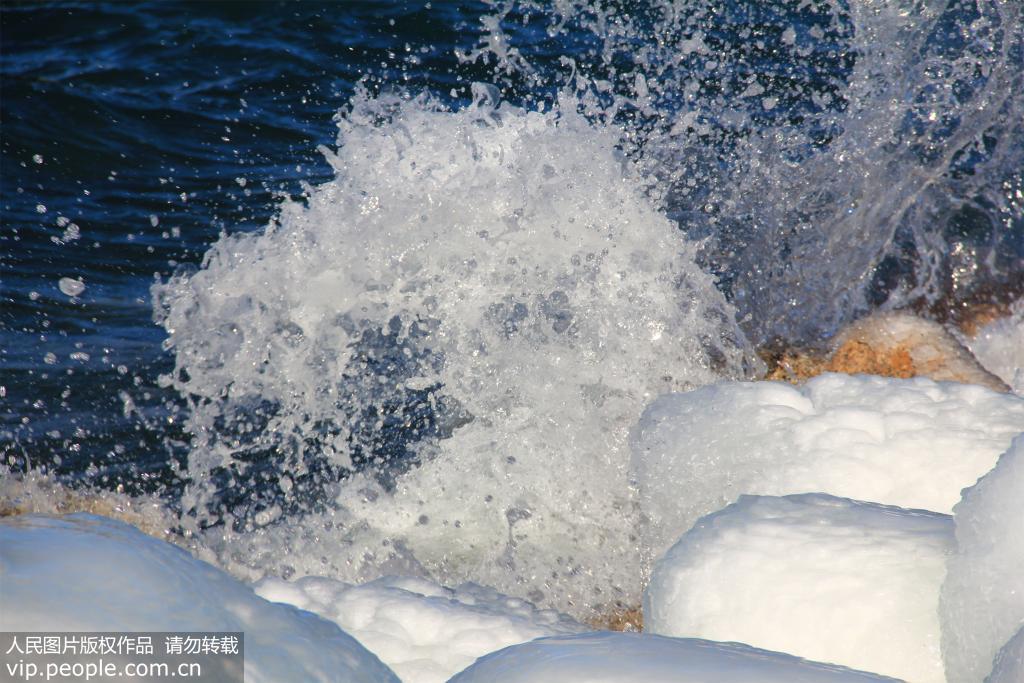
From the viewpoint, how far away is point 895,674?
1.53 metres

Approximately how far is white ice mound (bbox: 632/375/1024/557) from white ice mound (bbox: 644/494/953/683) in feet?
0.87

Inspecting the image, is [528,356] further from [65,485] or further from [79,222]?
A: [79,222]

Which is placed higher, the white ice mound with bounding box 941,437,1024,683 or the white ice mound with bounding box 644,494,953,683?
the white ice mound with bounding box 941,437,1024,683

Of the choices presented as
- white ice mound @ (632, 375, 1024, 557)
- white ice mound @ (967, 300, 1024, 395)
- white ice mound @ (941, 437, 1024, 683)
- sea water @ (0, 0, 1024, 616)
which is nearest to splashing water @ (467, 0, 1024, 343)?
sea water @ (0, 0, 1024, 616)

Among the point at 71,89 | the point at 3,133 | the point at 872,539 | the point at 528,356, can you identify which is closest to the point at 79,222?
the point at 3,133

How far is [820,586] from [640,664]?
53cm

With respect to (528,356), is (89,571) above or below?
above

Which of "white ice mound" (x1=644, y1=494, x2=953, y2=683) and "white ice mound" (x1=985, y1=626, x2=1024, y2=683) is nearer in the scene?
"white ice mound" (x1=985, y1=626, x2=1024, y2=683)

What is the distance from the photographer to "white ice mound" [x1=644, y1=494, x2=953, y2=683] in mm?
1543

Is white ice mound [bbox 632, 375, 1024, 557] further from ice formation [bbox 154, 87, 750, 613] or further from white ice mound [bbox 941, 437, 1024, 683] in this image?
white ice mound [bbox 941, 437, 1024, 683]

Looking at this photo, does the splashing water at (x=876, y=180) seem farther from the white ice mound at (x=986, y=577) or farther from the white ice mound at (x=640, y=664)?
the white ice mound at (x=640, y=664)

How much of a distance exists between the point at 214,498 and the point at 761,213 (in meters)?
2.20

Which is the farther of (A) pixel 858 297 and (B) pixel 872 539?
(A) pixel 858 297

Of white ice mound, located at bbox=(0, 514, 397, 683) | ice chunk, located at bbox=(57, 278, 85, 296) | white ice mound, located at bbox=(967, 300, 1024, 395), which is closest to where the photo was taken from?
white ice mound, located at bbox=(0, 514, 397, 683)
